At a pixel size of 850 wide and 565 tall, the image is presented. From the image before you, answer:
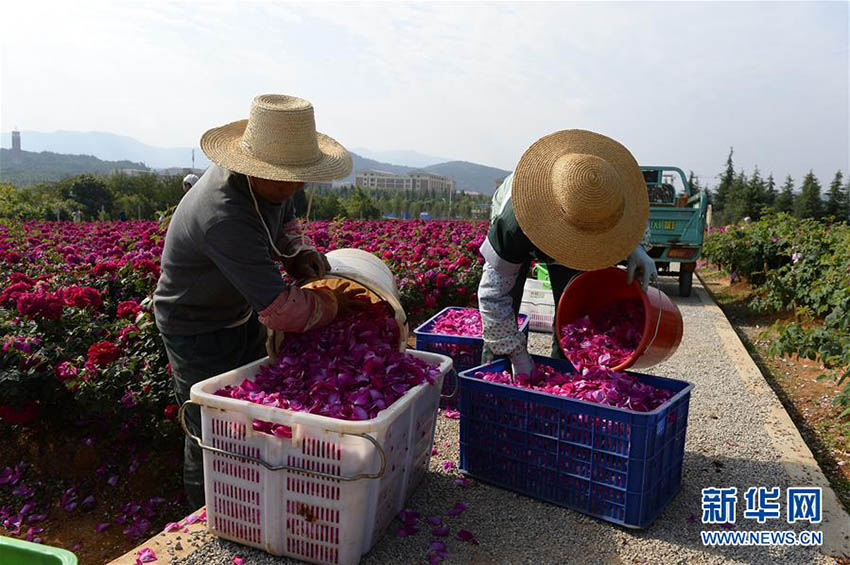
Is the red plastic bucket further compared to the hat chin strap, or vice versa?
the red plastic bucket

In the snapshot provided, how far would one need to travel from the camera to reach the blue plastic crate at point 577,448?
2695 mm

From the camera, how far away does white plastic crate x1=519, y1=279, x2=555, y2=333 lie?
671 centimetres

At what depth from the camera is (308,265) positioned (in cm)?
294

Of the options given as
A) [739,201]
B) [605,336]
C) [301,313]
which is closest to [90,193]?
[739,201]

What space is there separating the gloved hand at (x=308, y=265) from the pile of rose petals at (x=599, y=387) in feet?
3.20

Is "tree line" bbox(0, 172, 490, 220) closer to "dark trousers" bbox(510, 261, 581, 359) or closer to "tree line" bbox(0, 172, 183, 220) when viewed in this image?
"tree line" bbox(0, 172, 183, 220)

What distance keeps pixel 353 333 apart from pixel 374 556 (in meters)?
0.93

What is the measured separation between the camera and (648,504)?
277 cm

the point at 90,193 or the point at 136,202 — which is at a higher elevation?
the point at 90,193

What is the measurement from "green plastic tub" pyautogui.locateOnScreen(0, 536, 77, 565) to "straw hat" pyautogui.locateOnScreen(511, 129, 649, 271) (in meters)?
2.05

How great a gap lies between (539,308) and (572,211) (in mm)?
4137

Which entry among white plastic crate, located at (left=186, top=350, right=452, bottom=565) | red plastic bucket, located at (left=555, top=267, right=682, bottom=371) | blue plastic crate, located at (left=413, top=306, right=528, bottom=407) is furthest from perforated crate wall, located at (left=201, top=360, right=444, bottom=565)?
blue plastic crate, located at (left=413, top=306, right=528, bottom=407)

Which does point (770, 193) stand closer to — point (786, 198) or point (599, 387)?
point (786, 198)

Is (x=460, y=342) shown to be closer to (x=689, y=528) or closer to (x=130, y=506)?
(x=689, y=528)
